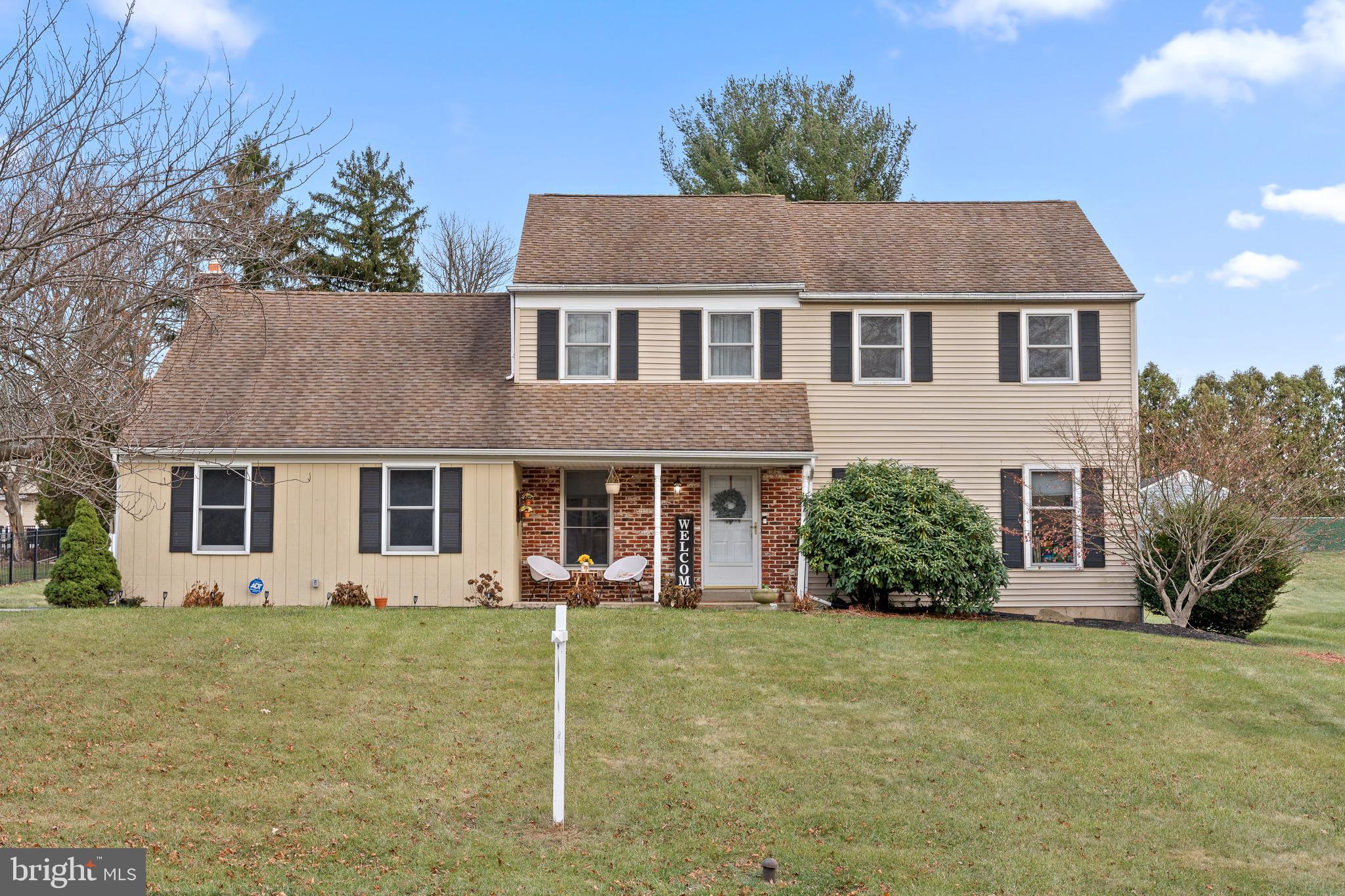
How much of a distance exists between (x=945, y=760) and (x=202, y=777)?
599cm

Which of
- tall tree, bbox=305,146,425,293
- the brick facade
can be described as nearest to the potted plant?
the brick facade

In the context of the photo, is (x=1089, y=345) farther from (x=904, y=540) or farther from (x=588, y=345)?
(x=588, y=345)

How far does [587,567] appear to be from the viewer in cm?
1777

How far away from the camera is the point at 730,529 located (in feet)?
59.6

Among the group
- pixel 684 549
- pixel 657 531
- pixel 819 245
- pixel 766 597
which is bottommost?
pixel 766 597

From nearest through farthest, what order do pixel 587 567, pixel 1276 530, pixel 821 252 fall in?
pixel 1276 530, pixel 587 567, pixel 821 252

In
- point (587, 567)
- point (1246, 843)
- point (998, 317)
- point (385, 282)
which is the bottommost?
point (1246, 843)

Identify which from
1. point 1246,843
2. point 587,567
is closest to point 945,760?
point 1246,843

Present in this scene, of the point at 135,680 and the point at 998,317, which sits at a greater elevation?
the point at 998,317

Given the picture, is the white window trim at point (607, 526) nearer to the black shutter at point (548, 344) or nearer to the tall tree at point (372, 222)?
the black shutter at point (548, 344)

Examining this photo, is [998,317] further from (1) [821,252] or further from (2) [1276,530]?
(2) [1276,530]

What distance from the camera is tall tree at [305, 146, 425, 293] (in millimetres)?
36781

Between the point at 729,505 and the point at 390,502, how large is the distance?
5.46 metres

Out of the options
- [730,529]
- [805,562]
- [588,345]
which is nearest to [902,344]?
[805,562]
